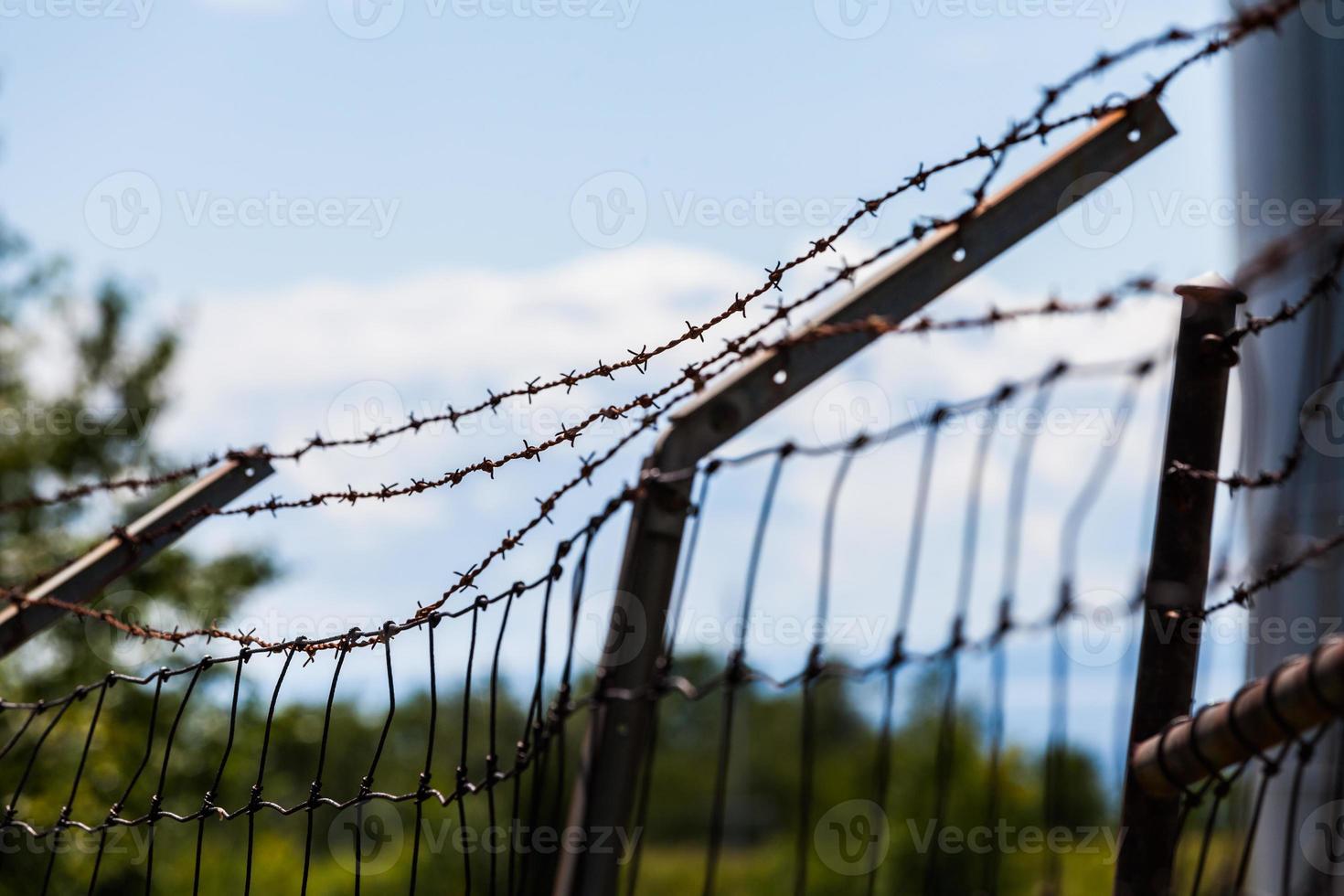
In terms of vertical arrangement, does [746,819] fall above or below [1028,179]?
above

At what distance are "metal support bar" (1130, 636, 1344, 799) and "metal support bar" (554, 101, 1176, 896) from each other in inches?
25.5

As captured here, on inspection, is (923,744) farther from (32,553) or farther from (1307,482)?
(1307,482)

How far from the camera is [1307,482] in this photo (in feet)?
17.7

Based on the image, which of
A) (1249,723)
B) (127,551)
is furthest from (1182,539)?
(127,551)

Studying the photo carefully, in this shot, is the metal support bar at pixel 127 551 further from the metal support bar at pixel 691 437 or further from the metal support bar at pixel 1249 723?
the metal support bar at pixel 1249 723

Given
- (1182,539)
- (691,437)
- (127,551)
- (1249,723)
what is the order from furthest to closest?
(127,551)
(691,437)
(1182,539)
(1249,723)

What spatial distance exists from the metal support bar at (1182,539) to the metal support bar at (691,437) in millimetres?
269

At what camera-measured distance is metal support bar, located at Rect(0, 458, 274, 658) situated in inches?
98.3

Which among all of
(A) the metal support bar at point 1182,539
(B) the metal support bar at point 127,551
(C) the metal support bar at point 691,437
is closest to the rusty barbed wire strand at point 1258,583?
(A) the metal support bar at point 1182,539

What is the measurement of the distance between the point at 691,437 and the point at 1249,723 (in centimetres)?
88

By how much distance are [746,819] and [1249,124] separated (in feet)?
145

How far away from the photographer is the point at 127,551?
2586 mm

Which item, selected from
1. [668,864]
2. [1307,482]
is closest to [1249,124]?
[1307,482]

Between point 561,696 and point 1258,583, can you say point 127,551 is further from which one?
point 1258,583
